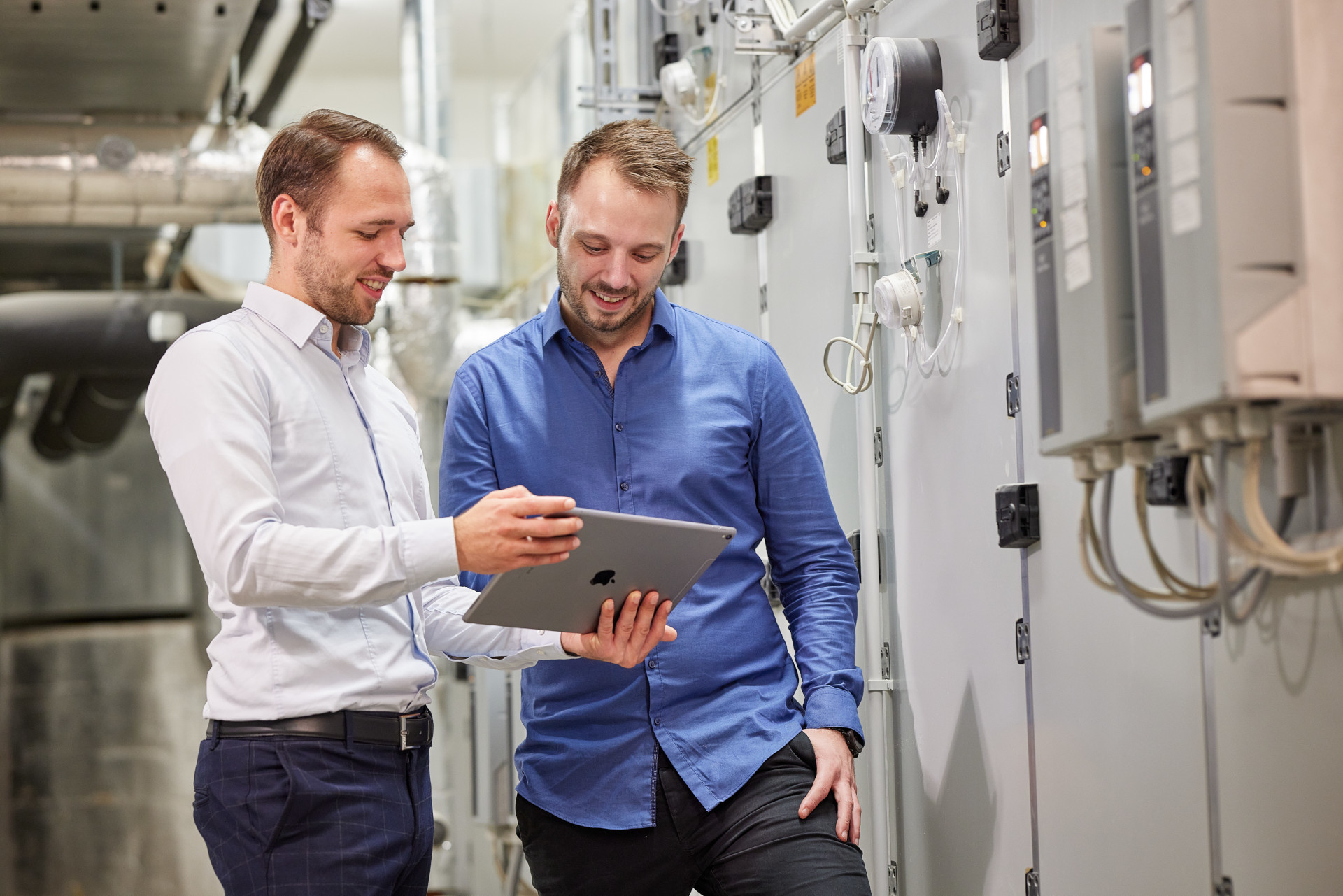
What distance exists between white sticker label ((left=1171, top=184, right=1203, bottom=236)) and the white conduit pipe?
1.28 m

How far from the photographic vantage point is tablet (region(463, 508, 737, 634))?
4.68 feet

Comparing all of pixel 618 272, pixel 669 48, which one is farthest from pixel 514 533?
pixel 669 48

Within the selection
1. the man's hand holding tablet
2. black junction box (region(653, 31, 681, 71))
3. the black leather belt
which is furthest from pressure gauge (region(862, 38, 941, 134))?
black junction box (region(653, 31, 681, 71))

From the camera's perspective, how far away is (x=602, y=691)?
1.82 metres

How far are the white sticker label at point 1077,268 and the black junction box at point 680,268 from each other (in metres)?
2.37

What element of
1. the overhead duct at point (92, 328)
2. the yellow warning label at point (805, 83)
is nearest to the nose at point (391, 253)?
the yellow warning label at point (805, 83)

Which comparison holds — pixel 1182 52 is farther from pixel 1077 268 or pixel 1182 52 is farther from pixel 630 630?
pixel 630 630

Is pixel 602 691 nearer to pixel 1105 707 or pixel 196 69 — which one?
pixel 1105 707

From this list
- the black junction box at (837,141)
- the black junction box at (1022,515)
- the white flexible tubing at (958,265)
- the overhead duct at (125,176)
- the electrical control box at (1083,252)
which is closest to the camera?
Result: the electrical control box at (1083,252)

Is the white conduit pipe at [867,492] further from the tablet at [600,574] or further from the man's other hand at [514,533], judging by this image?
the man's other hand at [514,533]

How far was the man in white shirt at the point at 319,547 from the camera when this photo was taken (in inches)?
A: 55.5

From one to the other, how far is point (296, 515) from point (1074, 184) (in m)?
0.94

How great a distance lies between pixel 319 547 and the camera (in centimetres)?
139

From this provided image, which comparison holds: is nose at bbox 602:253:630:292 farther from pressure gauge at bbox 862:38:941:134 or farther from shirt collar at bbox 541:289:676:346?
pressure gauge at bbox 862:38:941:134
